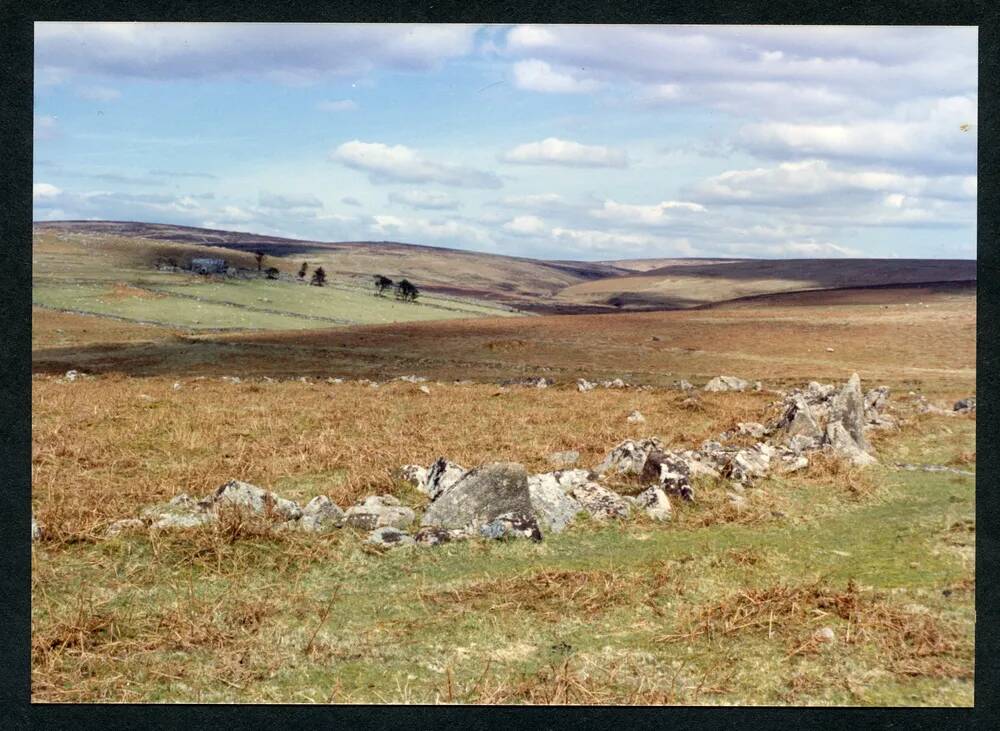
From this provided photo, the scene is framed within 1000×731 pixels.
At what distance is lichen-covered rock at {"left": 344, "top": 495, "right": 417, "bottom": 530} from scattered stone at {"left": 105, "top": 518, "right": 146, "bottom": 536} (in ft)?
8.53

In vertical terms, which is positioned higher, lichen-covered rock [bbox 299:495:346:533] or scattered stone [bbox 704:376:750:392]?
scattered stone [bbox 704:376:750:392]

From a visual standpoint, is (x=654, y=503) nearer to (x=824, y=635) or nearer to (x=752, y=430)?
(x=824, y=635)

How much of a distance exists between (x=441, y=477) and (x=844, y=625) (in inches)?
245

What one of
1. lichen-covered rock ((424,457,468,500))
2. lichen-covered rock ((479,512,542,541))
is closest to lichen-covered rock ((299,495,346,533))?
lichen-covered rock ((424,457,468,500))

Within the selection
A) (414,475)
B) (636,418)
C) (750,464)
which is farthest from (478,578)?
(636,418)

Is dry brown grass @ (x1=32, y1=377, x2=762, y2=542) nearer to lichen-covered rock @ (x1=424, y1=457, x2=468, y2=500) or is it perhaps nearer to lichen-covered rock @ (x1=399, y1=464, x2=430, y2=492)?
lichen-covered rock @ (x1=399, y1=464, x2=430, y2=492)

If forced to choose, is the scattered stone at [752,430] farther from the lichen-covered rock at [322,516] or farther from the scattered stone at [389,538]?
the lichen-covered rock at [322,516]

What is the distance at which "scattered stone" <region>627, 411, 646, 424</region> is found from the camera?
808 inches

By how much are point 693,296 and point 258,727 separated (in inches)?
6343

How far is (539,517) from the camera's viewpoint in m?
10.5

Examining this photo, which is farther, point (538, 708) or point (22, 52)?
point (22, 52)

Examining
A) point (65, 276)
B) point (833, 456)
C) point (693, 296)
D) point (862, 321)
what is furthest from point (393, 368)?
point (693, 296)

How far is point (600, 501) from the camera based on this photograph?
36.8 feet

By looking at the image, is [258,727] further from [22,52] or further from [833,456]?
[833,456]
